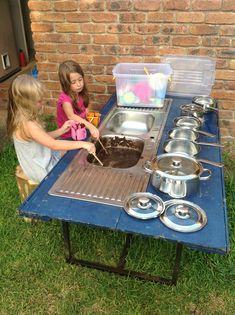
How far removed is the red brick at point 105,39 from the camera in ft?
10.2

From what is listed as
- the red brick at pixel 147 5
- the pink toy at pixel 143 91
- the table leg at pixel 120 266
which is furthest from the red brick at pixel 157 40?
the table leg at pixel 120 266

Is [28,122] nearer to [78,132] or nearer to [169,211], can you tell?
[78,132]

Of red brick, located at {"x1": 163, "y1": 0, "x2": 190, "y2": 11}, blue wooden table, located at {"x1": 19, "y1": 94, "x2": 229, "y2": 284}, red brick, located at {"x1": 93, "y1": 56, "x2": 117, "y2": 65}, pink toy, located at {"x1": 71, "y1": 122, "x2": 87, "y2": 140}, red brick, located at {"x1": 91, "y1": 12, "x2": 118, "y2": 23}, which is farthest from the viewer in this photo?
red brick, located at {"x1": 93, "y1": 56, "x2": 117, "y2": 65}


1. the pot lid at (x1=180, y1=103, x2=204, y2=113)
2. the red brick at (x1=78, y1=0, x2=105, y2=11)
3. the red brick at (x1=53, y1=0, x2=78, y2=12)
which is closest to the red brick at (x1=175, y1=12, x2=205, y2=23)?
the red brick at (x1=78, y1=0, x2=105, y2=11)

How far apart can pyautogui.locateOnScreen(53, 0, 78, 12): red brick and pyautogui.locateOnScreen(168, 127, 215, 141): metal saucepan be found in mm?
1779

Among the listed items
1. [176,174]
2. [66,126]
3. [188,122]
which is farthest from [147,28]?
[176,174]

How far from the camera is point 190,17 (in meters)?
2.82

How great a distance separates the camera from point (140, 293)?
6.61ft

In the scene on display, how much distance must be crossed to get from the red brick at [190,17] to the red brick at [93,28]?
728 millimetres

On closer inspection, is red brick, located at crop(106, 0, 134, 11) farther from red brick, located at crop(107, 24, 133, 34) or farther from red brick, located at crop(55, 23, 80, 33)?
red brick, located at crop(55, 23, 80, 33)

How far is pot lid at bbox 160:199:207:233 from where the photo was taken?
141 centimetres

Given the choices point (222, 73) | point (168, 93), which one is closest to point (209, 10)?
point (222, 73)

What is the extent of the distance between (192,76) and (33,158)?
1644 millimetres

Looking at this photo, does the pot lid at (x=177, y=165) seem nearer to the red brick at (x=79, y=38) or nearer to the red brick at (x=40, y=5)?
the red brick at (x=79, y=38)
